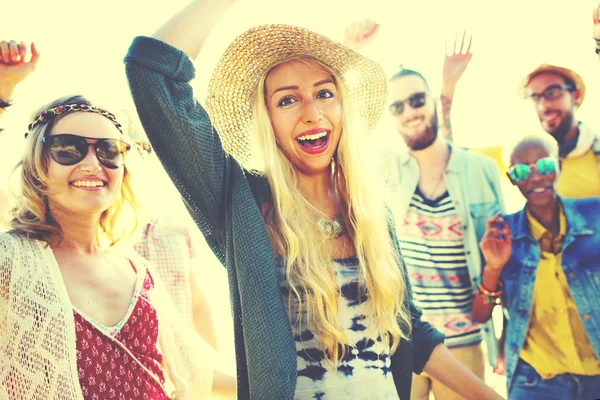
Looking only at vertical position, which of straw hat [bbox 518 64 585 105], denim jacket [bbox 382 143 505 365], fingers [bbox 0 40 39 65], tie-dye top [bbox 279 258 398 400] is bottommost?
tie-dye top [bbox 279 258 398 400]

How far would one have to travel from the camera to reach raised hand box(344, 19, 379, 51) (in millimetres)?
3777

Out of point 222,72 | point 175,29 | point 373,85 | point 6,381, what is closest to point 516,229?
point 373,85

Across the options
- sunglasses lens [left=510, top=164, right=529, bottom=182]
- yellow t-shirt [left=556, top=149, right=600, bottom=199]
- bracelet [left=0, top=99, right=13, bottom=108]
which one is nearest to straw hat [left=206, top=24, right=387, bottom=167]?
bracelet [left=0, top=99, right=13, bottom=108]

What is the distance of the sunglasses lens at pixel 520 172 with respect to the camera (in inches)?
128

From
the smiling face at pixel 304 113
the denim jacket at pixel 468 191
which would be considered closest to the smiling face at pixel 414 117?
the denim jacket at pixel 468 191

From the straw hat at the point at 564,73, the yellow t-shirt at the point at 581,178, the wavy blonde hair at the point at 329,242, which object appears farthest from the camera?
the straw hat at the point at 564,73

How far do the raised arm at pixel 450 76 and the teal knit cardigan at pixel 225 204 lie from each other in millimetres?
2555

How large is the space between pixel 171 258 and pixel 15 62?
1432 mm

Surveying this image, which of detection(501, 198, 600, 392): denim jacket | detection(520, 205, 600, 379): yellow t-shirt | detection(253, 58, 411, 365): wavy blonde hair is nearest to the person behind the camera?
detection(253, 58, 411, 365): wavy blonde hair

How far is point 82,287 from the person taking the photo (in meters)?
1.79

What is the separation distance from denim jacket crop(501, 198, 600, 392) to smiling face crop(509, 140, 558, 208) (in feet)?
0.37

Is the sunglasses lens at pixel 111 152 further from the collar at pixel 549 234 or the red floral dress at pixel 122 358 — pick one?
the collar at pixel 549 234

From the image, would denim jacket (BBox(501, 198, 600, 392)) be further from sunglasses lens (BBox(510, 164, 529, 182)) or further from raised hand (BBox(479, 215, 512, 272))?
sunglasses lens (BBox(510, 164, 529, 182))

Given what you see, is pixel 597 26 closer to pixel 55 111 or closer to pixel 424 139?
pixel 424 139
